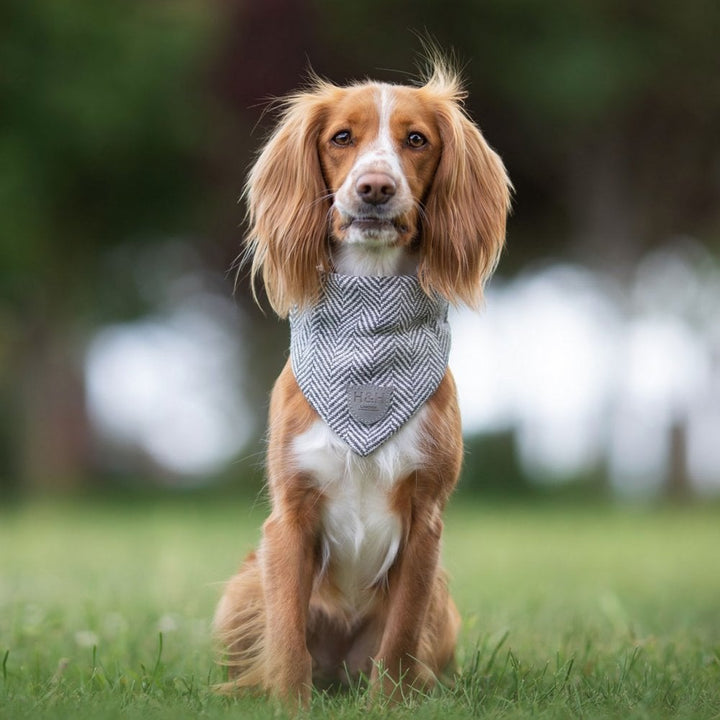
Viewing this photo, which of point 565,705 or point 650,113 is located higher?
point 650,113

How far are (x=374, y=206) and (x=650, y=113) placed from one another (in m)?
14.4

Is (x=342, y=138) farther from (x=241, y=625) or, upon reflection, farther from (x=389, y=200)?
(x=241, y=625)

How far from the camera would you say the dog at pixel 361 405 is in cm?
394

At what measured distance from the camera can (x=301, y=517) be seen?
3951mm

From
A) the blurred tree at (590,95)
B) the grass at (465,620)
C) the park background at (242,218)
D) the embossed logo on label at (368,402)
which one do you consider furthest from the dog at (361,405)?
the blurred tree at (590,95)

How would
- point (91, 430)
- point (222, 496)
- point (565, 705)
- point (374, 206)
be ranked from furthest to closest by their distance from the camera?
1. point (91, 430)
2. point (222, 496)
3. point (374, 206)
4. point (565, 705)

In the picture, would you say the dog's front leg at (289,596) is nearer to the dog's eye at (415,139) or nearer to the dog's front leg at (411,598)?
the dog's front leg at (411,598)

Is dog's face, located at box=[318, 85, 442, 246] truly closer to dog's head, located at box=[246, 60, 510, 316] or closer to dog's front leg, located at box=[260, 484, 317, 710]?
dog's head, located at box=[246, 60, 510, 316]

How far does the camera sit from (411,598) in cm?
397

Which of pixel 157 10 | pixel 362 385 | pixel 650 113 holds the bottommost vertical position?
pixel 362 385

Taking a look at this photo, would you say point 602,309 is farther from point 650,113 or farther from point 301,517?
point 301,517

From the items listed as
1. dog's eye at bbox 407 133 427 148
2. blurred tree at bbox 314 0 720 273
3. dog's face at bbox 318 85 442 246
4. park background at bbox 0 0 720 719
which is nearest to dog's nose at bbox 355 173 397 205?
dog's face at bbox 318 85 442 246

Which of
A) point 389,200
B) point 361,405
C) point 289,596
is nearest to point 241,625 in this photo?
point 289,596

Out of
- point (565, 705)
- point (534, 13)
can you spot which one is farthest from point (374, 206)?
point (534, 13)
